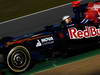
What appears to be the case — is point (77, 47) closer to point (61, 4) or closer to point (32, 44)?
point (32, 44)

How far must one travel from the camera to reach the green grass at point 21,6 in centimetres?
1332

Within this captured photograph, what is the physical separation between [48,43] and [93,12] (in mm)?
2030

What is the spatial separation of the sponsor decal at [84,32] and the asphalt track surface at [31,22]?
7.07 ft

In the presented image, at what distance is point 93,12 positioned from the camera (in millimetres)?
10180

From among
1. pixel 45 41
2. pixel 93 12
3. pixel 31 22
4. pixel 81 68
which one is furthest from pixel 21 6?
pixel 81 68

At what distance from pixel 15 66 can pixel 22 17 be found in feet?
10.7

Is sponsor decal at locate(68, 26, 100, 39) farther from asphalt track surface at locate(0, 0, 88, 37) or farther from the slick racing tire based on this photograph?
asphalt track surface at locate(0, 0, 88, 37)

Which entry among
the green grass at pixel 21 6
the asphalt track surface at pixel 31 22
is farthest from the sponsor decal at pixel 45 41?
the green grass at pixel 21 6

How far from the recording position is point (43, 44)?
9734 millimetres

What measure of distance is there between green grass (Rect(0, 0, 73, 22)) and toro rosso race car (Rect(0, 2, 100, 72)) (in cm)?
352

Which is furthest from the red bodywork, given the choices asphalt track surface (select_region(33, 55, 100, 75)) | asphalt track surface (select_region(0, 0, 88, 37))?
asphalt track surface (select_region(0, 0, 88, 37))

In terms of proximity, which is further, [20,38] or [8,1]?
[8,1]

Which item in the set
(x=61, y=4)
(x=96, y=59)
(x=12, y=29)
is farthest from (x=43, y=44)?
(x=61, y=4)

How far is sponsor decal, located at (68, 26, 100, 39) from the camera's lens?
9922 mm
